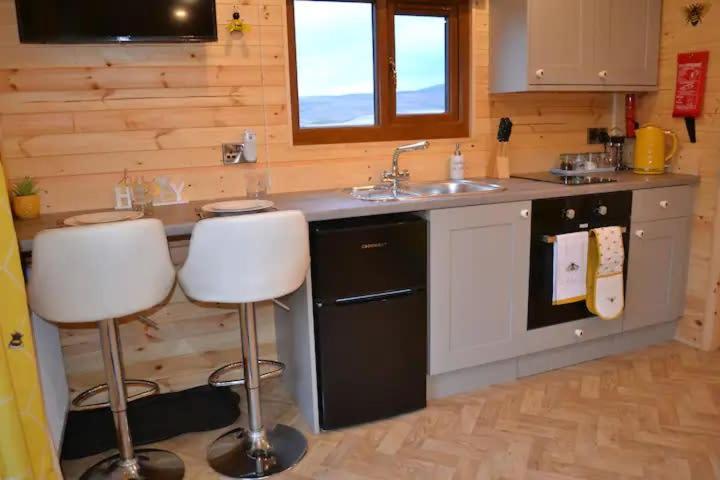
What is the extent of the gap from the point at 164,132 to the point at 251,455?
1366mm

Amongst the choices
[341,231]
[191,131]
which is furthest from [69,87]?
[341,231]

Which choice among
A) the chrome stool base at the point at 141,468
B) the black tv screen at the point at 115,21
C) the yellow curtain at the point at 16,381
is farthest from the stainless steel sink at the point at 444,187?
the yellow curtain at the point at 16,381

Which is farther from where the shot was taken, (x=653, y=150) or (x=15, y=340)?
(x=653, y=150)

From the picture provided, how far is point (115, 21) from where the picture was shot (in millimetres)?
2305

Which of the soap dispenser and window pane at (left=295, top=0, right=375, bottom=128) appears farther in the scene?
the soap dispenser

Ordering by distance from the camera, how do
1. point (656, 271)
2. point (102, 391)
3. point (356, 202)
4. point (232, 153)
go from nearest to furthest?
1. point (102, 391)
2. point (356, 202)
3. point (232, 153)
4. point (656, 271)

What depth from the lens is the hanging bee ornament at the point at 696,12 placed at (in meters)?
2.95

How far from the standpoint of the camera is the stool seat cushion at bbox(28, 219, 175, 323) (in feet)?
5.69

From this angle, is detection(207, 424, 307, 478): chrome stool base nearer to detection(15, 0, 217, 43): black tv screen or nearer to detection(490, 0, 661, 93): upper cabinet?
detection(15, 0, 217, 43): black tv screen

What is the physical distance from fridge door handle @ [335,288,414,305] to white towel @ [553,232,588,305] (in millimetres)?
738

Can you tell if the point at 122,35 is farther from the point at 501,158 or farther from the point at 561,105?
the point at 561,105

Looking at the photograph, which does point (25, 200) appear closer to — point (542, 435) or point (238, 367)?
point (238, 367)

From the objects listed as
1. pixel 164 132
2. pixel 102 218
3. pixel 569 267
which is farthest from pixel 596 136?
pixel 102 218

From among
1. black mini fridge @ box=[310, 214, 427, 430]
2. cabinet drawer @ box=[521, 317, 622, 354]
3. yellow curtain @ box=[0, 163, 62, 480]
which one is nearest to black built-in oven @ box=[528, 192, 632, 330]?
cabinet drawer @ box=[521, 317, 622, 354]
